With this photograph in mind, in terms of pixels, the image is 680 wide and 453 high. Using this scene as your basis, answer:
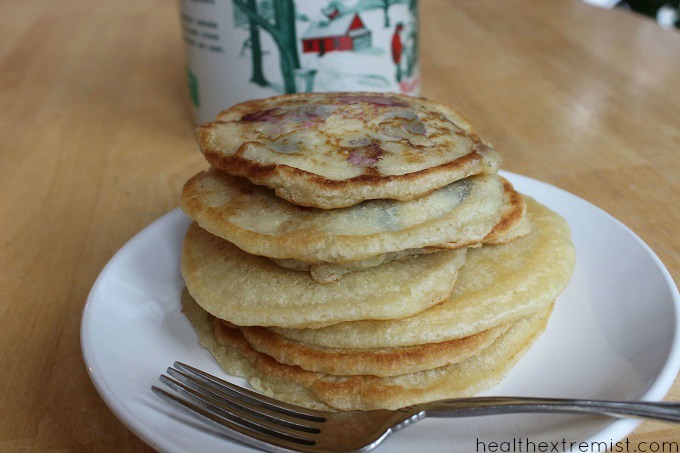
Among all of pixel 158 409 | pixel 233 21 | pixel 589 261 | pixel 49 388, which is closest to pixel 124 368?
pixel 158 409

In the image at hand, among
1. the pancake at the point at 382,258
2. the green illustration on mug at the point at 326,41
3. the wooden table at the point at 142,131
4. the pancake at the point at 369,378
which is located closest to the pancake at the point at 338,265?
the pancake at the point at 382,258

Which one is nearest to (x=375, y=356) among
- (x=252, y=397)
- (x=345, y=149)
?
(x=252, y=397)

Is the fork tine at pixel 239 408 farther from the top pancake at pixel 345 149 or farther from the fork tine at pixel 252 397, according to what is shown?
the top pancake at pixel 345 149

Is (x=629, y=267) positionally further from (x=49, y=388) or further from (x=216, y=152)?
(x=49, y=388)

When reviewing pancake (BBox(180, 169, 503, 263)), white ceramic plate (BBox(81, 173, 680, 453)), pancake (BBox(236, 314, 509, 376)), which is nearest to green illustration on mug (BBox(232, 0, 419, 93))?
white ceramic plate (BBox(81, 173, 680, 453))

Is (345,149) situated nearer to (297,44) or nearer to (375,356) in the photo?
(375,356)

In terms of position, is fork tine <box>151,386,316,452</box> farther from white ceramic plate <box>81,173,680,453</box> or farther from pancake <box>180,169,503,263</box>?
pancake <box>180,169,503,263</box>
